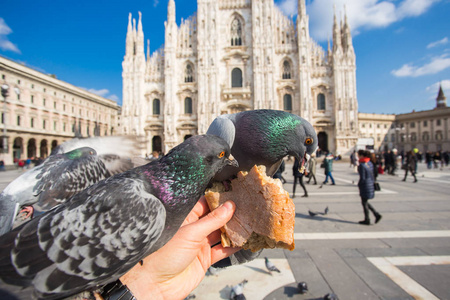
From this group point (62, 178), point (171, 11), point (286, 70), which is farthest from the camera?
point (286, 70)

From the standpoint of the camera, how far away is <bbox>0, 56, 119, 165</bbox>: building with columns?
2570 cm

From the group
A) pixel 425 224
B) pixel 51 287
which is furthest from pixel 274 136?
pixel 425 224

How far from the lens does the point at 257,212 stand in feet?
4.89

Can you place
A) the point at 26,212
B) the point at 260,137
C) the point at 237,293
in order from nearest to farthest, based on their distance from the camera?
the point at 260,137 → the point at 26,212 → the point at 237,293

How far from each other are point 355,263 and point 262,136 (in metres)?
2.65

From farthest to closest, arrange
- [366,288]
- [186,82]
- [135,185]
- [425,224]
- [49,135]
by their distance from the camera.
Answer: [49,135], [186,82], [425,224], [366,288], [135,185]

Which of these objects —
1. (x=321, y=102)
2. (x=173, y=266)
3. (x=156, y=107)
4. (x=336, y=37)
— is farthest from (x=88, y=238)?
(x=336, y=37)

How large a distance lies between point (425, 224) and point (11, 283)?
6.11 metres

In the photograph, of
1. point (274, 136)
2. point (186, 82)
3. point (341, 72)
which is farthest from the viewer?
point (186, 82)

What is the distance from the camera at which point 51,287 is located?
963mm

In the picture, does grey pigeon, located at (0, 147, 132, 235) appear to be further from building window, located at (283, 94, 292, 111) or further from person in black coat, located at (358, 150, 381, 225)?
building window, located at (283, 94, 292, 111)

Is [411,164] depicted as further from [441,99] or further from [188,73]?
[441,99]

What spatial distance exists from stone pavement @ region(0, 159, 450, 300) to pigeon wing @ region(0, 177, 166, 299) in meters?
1.88

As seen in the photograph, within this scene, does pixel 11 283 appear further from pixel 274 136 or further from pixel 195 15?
pixel 195 15
